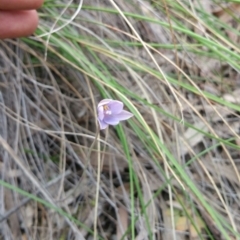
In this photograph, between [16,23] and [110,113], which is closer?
[110,113]

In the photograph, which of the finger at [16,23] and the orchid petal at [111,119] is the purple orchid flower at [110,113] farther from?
the finger at [16,23]

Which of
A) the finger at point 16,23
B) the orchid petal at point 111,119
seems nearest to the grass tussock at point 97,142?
the finger at point 16,23

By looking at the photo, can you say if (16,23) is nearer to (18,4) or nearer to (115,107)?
(18,4)

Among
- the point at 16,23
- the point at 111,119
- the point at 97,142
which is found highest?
the point at 16,23

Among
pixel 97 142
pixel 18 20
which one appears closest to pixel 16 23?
pixel 18 20

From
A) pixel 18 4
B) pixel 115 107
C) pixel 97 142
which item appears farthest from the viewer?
pixel 97 142

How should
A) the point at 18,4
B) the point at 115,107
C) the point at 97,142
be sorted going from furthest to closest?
the point at 97,142 < the point at 18,4 < the point at 115,107

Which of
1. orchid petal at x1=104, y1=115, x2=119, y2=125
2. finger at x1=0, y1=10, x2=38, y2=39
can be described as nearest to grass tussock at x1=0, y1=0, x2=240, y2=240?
finger at x1=0, y1=10, x2=38, y2=39

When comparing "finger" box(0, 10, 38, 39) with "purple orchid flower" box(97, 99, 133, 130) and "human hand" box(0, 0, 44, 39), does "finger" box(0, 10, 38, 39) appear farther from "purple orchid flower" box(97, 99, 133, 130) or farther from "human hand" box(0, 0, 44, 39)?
"purple orchid flower" box(97, 99, 133, 130)
